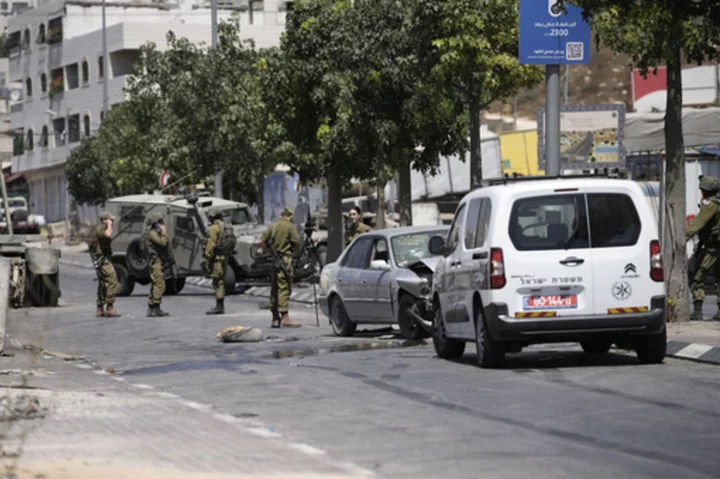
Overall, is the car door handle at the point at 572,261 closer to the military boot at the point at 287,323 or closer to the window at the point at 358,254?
the window at the point at 358,254

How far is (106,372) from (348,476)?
8881mm

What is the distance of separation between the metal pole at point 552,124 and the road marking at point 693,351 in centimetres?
536

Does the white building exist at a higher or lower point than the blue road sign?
higher

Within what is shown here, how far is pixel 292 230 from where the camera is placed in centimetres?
2617

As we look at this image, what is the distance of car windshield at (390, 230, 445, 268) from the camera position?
21.5 m

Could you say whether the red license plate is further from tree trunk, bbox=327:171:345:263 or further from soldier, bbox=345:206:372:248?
tree trunk, bbox=327:171:345:263

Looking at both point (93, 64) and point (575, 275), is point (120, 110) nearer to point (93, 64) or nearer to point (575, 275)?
point (93, 64)

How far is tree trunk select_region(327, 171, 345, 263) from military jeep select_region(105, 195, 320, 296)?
2.26m

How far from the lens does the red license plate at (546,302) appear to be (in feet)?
51.4

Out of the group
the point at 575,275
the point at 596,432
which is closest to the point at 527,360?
the point at 575,275

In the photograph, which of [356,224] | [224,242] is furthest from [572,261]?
[224,242]

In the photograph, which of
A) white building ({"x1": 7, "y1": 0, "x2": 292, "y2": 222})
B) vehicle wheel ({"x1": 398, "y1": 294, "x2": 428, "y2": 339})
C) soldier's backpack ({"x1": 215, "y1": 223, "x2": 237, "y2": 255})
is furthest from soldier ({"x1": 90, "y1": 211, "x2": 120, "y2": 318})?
white building ({"x1": 7, "y1": 0, "x2": 292, "y2": 222})

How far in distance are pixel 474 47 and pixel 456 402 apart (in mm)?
18942

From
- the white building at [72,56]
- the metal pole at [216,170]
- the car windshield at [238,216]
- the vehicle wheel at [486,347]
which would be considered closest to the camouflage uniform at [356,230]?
the car windshield at [238,216]
